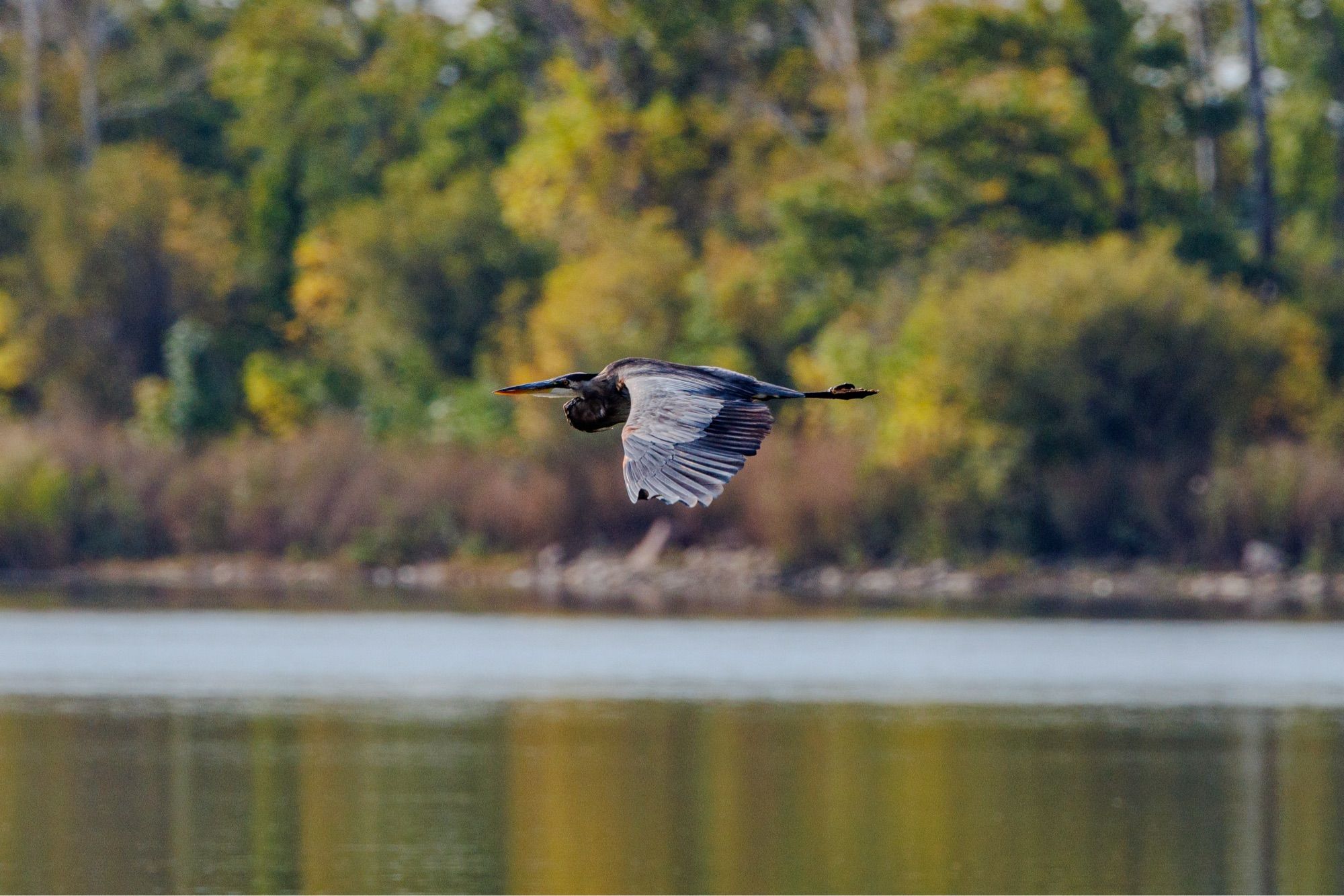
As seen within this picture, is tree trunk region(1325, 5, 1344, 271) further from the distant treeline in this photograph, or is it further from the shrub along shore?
the shrub along shore

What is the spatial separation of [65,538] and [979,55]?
63.2 feet

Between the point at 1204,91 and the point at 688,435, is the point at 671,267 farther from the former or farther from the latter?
the point at 688,435

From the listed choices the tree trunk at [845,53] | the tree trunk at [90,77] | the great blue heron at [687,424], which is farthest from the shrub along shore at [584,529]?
the great blue heron at [687,424]

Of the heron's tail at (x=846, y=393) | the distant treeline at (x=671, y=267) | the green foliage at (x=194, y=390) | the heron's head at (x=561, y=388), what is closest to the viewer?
the heron's tail at (x=846, y=393)

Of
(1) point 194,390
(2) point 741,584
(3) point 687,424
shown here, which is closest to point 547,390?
(3) point 687,424

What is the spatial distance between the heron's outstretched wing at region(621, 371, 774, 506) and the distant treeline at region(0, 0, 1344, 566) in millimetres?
38700

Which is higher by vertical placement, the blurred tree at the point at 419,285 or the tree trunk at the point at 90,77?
the tree trunk at the point at 90,77

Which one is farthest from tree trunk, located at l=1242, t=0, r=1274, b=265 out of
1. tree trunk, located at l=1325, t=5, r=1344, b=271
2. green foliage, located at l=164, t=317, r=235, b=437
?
green foliage, located at l=164, t=317, r=235, b=437

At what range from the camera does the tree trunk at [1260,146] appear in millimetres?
53906

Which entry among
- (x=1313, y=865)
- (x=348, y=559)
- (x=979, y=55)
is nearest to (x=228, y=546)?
(x=348, y=559)

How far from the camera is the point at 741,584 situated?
49.2 m

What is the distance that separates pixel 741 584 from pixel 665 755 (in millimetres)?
20445

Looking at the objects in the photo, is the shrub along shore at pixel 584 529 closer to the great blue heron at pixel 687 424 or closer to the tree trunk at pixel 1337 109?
the tree trunk at pixel 1337 109

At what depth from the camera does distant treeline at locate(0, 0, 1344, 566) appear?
48.2m
